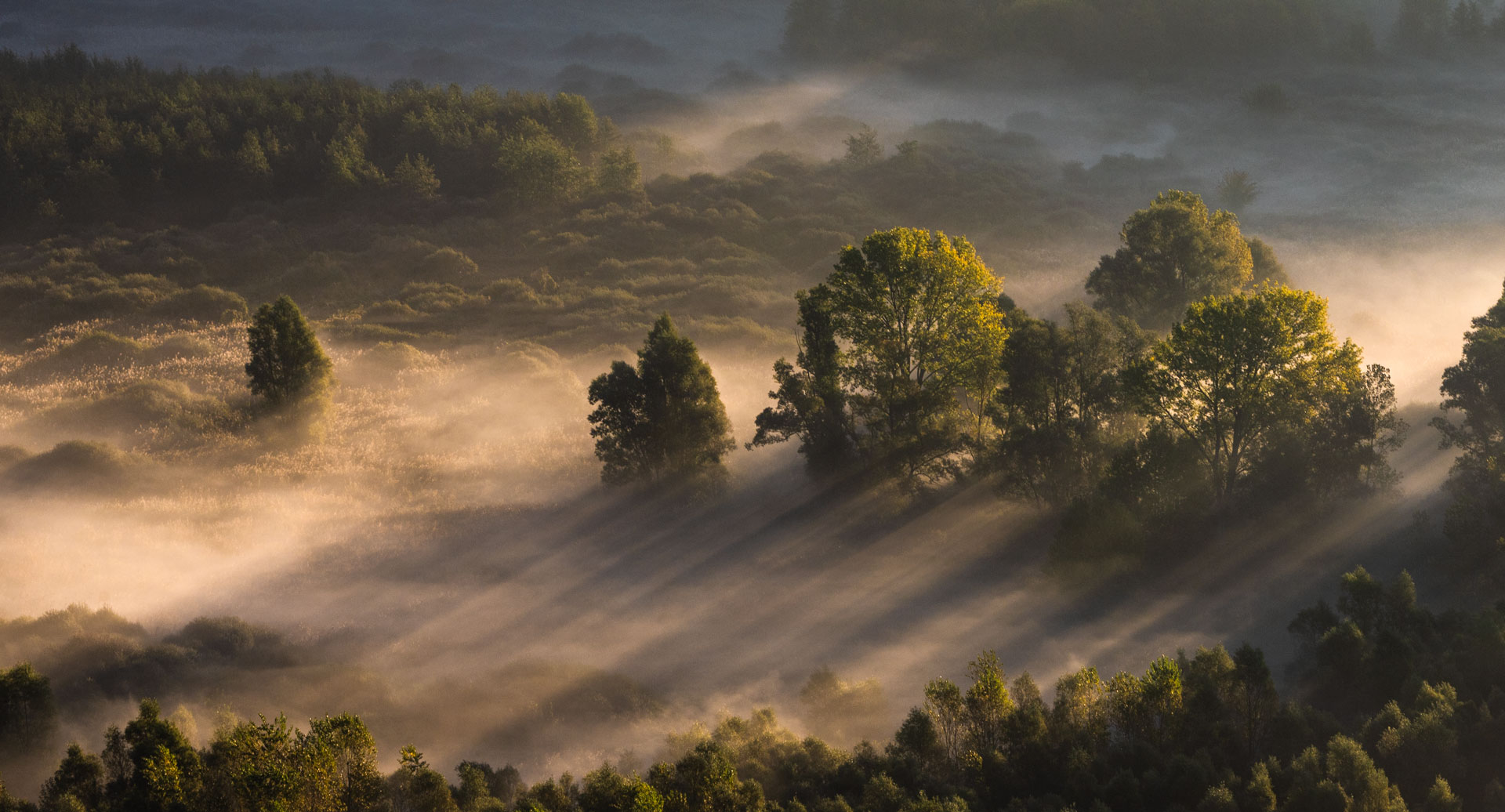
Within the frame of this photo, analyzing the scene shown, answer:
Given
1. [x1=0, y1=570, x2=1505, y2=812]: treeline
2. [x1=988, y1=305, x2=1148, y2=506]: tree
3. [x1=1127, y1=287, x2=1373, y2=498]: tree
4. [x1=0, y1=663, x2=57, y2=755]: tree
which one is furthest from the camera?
[x1=988, y1=305, x2=1148, y2=506]: tree

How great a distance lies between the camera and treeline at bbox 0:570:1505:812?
88.4 feet

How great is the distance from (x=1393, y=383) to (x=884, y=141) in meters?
123

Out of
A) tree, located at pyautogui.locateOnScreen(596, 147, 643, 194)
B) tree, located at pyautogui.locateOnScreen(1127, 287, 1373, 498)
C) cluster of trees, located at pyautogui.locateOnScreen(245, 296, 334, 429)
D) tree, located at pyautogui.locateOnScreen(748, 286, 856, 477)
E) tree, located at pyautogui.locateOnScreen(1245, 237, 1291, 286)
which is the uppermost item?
tree, located at pyautogui.locateOnScreen(596, 147, 643, 194)

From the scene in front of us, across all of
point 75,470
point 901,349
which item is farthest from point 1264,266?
point 75,470

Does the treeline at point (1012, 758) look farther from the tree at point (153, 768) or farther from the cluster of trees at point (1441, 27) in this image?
the cluster of trees at point (1441, 27)

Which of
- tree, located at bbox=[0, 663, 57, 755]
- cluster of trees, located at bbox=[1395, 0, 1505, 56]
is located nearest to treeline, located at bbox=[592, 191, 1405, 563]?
tree, located at bbox=[0, 663, 57, 755]

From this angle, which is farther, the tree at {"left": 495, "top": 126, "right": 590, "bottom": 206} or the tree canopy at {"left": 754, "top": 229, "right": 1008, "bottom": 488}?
the tree at {"left": 495, "top": 126, "right": 590, "bottom": 206}

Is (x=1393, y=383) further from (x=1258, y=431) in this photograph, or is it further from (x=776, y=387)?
(x=776, y=387)

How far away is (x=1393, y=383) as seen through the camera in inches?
2653

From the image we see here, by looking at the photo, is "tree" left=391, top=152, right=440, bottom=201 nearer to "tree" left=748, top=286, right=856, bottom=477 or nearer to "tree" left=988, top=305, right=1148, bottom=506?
"tree" left=748, top=286, right=856, bottom=477

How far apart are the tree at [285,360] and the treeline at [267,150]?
66.8m

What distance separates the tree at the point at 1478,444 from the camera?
42.4m

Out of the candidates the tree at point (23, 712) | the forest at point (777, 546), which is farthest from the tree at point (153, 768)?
the tree at point (23, 712)

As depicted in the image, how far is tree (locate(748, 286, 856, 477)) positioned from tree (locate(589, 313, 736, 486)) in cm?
306
